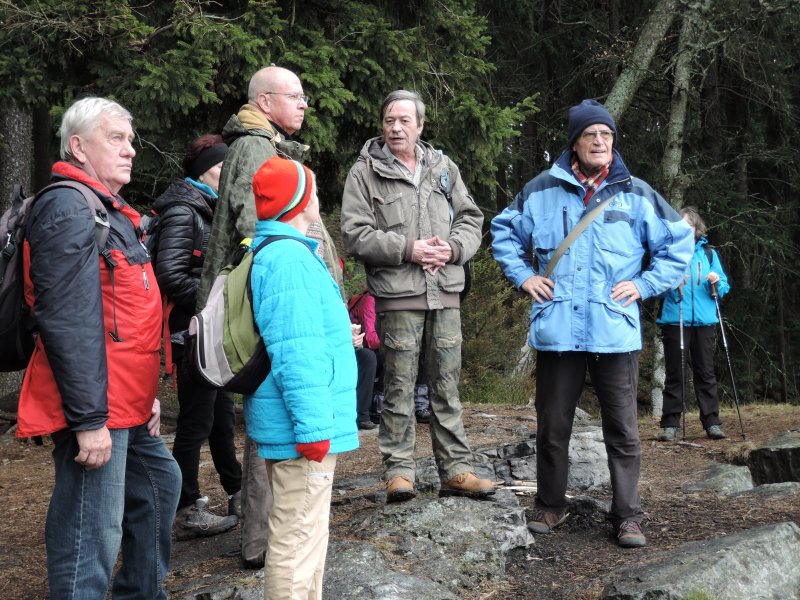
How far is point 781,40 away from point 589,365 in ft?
48.1

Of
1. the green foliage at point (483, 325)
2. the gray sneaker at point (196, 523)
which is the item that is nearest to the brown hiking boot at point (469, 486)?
the gray sneaker at point (196, 523)

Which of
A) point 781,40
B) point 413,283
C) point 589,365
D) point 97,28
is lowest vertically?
point 589,365

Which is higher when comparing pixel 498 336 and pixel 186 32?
pixel 186 32

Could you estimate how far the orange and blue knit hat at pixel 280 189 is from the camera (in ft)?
10.5

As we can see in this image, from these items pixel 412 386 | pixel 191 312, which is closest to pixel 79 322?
pixel 191 312

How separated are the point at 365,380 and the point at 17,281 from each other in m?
6.55

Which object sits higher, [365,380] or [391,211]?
[391,211]

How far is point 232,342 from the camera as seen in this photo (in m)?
3.23

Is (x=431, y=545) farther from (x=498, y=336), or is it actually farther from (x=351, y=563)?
(x=498, y=336)

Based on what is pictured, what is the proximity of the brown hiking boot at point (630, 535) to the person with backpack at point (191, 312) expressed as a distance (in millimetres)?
2262

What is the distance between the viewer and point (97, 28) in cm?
759

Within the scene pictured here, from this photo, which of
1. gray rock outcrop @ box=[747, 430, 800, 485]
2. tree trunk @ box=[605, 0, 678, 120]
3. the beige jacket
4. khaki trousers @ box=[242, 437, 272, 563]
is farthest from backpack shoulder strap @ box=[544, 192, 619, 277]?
tree trunk @ box=[605, 0, 678, 120]

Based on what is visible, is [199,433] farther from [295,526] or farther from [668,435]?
[668,435]

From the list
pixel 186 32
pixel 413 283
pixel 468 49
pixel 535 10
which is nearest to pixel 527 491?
pixel 413 283
